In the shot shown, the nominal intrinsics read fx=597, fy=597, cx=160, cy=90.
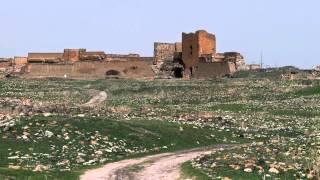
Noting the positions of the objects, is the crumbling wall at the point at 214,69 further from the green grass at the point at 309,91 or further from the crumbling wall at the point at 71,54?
the green grass at the point at 309,91

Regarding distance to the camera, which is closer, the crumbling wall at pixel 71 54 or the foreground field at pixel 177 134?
the foreground field at pixel 177 134

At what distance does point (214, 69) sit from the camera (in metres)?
86.9

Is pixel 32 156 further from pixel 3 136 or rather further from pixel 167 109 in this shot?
pixel 167 109

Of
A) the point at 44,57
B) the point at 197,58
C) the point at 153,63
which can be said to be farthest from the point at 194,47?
the point at 44,57

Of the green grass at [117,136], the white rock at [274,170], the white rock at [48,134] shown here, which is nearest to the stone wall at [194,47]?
the green grass at [117,136]

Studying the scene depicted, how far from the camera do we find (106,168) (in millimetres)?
22641

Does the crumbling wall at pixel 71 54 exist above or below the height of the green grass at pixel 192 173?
above

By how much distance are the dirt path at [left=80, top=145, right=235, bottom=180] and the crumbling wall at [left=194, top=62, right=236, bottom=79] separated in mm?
59361

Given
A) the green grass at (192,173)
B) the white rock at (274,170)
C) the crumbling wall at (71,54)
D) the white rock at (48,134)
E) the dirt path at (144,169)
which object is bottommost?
the dirt path at (144,169)

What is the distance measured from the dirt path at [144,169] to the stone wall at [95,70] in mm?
66327

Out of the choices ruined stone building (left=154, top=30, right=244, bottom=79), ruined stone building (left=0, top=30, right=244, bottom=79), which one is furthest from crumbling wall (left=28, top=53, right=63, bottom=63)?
ruined stone building (left=154, top=30, right=244, bottom=79)

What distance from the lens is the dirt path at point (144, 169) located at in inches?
808

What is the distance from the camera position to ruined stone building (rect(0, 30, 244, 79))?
89625 mm

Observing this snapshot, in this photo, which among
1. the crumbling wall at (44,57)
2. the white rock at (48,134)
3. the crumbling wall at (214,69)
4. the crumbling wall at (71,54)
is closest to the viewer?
the white rock at (48,134)
